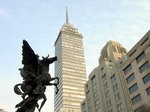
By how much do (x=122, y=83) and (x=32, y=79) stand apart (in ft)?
171

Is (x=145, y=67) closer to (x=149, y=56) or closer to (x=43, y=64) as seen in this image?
(x=149, y=56)

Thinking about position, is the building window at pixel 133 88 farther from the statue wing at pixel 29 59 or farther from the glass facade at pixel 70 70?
the glass facade at pixel 70 70

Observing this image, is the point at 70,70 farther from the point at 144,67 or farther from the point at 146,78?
the point at 146,78

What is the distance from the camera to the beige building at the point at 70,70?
478 ft

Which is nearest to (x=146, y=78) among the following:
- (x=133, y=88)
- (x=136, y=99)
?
(x=133, y=88)

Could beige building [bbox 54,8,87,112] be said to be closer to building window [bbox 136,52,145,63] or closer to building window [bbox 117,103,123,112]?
building window [bbox 117,103,123,112]

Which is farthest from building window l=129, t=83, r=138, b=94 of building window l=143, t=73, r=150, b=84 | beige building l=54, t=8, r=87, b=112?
beige building l=54, t=8, r=87, b=112

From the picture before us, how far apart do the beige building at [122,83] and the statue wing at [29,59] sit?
41.3 metres

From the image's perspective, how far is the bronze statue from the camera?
11766 millimetres

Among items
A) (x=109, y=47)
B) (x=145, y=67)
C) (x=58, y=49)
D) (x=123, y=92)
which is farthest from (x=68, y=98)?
(x=145, y=67)

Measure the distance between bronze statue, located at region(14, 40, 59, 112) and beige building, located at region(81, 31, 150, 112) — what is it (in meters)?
41.1

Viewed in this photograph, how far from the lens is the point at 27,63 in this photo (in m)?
13.0

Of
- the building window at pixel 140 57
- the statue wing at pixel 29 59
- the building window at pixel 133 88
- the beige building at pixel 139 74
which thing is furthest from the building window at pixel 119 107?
the statue wing at pixel 29 59

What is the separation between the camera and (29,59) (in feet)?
42.5
